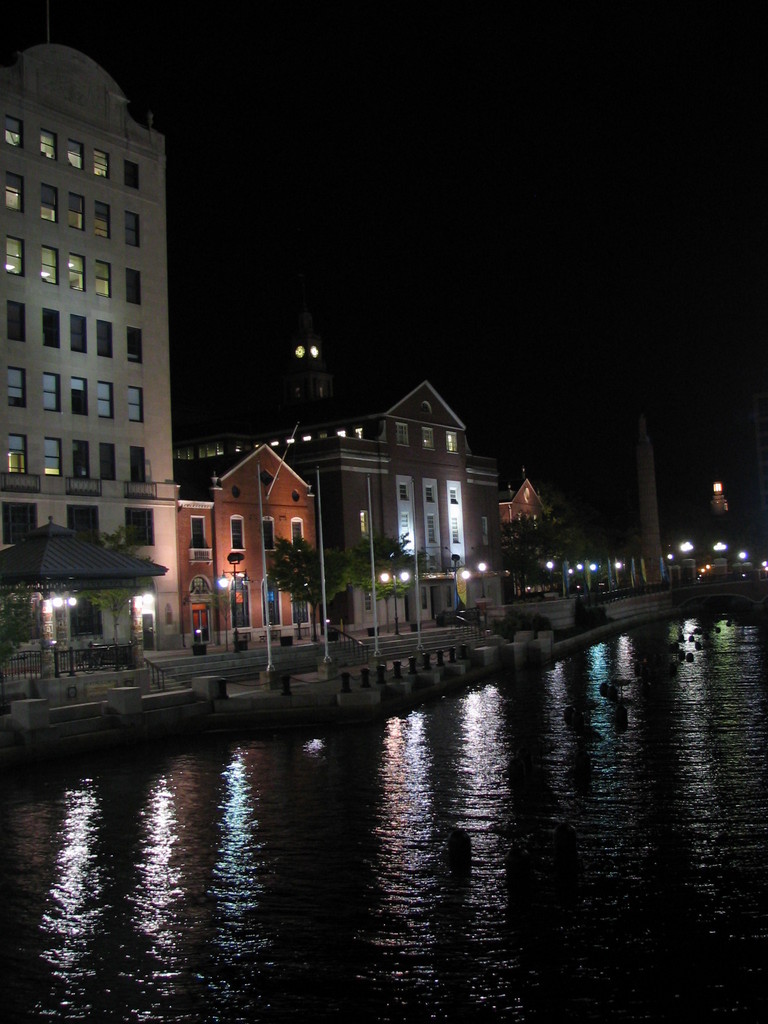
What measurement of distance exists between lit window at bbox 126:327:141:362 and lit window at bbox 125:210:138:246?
5.35m

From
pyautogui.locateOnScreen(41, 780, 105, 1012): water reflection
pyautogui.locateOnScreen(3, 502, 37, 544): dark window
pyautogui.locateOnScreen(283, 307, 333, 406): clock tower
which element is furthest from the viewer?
pyautogui.locateOnScreen(283, 307, 333, 406): clock tower

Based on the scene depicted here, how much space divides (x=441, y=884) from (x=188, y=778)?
12.5 m

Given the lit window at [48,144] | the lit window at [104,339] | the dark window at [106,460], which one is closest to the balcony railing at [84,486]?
the dark window at [106,460]

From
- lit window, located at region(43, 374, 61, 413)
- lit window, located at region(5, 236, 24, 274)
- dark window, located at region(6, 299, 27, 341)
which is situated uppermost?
lit window, located at region(5, 236, 24, 274)

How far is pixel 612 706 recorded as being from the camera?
141 ft

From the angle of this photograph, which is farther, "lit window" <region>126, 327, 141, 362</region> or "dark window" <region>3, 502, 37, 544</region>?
"lit window" <region>126, 327, 141, 362</region>

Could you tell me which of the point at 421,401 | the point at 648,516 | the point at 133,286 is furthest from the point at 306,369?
the point at 133,286

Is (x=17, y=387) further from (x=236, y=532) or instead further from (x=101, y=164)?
(x=236, y=532)

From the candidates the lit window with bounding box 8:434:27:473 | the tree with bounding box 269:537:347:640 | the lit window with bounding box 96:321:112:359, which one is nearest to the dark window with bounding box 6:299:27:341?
the lit window with bounding box 96:321:112:359

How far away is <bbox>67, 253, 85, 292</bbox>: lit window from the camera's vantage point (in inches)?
2296

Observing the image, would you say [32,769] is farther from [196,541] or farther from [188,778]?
[196,541]

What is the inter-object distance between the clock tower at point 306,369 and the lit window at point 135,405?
65.3 m

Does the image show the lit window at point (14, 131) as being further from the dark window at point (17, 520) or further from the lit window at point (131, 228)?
the dark window at point (17, 520)

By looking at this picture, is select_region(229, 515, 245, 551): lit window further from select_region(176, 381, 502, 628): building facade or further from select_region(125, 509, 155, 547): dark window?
select_region(125, 509, 155, 547): dark window
